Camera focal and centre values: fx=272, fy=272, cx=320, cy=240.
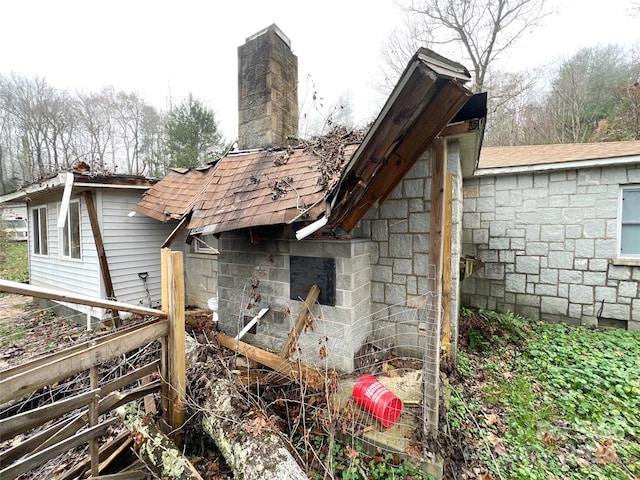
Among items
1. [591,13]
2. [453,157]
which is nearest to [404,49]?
[591,13]

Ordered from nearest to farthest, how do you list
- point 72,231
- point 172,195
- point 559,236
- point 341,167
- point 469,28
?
point 341,167, point 559,236, point 172,195, point 72,231, point 469,28

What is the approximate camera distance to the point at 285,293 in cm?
425

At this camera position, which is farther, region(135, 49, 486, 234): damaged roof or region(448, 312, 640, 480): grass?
region(448, 312, 640, 480): grass

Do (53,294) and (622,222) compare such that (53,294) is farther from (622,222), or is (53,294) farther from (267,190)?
(622,222)

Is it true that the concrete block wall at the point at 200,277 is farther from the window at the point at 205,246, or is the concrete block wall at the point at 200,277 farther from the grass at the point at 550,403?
the grass at the point at 550,403

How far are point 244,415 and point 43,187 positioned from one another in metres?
7.72

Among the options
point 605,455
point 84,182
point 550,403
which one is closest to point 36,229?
point 84,182

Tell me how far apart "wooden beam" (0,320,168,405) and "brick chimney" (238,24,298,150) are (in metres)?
4.11

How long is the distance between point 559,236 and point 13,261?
910 inches

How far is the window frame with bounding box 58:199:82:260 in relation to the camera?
7.07 m

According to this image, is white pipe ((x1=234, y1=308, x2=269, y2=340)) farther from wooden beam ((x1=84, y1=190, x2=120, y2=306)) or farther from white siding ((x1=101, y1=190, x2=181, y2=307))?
white siding ((x1=101, y1=190, x2=181, y2=307))

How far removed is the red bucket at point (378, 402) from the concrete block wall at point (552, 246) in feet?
15.4

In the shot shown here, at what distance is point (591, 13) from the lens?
10836 millimetres

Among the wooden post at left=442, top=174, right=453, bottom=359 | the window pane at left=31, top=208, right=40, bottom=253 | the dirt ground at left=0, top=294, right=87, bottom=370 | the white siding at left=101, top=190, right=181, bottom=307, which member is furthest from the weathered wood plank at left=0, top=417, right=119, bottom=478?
the window pane at left=31, top=208, right=40, bottom=253
